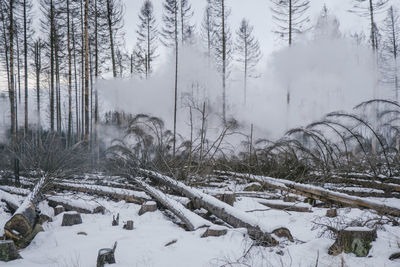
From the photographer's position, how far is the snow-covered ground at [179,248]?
226 centimetres

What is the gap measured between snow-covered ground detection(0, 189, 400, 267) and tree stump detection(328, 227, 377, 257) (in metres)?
0.05

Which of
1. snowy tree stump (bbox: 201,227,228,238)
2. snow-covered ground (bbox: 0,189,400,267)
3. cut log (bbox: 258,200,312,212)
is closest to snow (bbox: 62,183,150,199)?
snow-covered ground (bbox: 0,189,400,267)

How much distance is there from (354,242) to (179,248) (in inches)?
64.9

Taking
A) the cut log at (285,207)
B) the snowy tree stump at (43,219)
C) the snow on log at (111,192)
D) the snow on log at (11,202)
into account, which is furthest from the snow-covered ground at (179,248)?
the snow on log at (111,192)

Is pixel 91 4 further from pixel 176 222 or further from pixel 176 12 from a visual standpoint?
pixel 176 222

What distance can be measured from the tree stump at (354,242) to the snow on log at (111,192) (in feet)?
11.7

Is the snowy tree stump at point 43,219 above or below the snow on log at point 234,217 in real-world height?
below

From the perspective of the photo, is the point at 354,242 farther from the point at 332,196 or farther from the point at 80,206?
the point at 80,206

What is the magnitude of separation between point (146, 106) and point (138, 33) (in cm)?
546

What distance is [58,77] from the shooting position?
744 inches

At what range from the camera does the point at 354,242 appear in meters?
2.30

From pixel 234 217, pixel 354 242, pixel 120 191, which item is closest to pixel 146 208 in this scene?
pixel 120 191

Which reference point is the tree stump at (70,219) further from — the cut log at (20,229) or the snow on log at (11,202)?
the snow on log at (11,202)

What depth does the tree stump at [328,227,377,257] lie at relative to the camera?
2.27m
